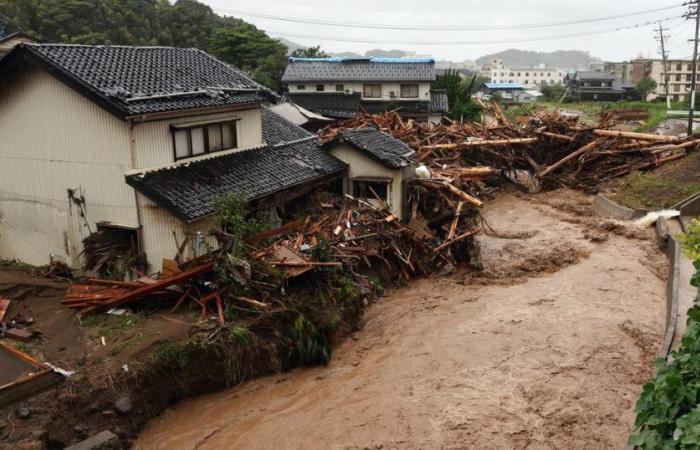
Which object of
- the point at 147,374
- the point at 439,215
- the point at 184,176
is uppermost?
the point at 184,176

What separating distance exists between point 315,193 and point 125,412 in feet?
30.6

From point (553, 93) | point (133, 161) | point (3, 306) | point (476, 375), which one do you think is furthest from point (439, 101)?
point (553, 93)

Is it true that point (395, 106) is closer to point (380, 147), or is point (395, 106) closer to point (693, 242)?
point (380, 147)

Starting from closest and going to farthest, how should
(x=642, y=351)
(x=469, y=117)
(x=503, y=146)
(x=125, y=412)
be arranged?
(x=125, y=412) < (x=642, y=351) < (x=503, y=146) < (x=469, y=117)

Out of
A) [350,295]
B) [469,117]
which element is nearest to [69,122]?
[350,295]

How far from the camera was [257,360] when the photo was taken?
1162 cm

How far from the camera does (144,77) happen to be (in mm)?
14656

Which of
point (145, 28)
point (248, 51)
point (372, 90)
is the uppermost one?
point (145, 28)

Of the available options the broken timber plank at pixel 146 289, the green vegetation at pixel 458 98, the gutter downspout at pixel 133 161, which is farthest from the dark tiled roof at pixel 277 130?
the green vegetation at pixel 458 98

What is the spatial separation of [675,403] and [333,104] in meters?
35.0

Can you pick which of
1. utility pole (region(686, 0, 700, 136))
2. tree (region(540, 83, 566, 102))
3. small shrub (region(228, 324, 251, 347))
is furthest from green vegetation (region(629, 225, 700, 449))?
tree (region(540, 83, 566, 102))

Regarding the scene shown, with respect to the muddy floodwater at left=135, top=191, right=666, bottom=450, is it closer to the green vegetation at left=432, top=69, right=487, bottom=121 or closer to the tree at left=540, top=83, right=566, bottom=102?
the green vegetation at left=432, top=69, right=487, bottom=121

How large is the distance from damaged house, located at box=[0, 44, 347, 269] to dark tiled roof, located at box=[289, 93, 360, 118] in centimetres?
2175

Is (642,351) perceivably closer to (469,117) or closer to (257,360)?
(257,360)
